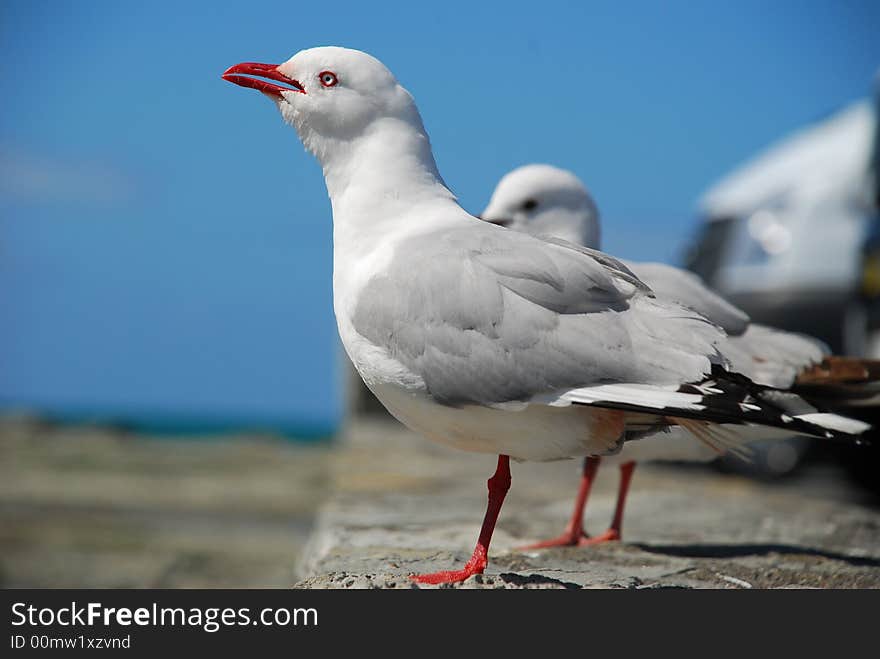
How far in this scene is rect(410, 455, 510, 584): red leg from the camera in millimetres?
2709

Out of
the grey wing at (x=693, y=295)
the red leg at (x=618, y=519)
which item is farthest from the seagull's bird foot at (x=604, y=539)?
the grey wing at (x=693, y=295)

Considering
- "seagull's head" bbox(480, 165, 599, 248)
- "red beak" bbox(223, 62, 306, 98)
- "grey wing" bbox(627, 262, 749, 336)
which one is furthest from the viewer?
"seagull's head" bbox(480, 165, 599, 248)

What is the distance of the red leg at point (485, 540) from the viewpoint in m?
2.71

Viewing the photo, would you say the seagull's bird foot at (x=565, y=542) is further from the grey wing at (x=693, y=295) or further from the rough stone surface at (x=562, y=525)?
the grey wing at (x=693, y=295)

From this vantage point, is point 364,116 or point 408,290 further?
point 364,116

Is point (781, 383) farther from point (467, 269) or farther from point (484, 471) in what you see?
point (484, 471)

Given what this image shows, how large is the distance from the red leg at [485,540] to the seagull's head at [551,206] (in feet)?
5.33

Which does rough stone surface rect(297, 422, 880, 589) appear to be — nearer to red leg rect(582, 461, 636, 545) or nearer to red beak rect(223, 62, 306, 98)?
red leg rect(582, 461, 636, 545)

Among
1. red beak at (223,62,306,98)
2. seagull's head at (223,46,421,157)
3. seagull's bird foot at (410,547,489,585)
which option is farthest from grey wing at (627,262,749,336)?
red beak at (223,62,306,98)

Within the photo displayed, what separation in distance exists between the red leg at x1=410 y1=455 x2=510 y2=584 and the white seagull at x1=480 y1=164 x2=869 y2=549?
0.37 metres
